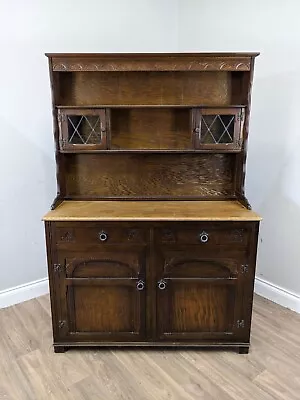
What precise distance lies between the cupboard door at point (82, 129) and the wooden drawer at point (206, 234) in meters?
0.63

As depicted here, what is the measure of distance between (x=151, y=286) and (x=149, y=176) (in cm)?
74

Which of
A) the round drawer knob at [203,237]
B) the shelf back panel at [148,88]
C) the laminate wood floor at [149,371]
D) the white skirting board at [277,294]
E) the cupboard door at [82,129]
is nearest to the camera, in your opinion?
the laminate wood floor at [149,371]

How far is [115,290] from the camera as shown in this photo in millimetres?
1947

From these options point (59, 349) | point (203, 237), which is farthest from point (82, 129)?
point (59, 349)

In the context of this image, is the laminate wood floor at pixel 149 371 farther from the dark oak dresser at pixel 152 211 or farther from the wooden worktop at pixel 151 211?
the wooden worktop at pixel 151 211

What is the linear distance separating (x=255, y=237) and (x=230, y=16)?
1.65 metres

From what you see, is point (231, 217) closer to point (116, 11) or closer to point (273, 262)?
point (273, 262)

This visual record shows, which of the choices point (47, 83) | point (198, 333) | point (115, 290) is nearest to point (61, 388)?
point (115, 290)

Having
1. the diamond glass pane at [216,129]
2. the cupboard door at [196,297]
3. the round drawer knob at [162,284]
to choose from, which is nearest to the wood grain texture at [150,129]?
the diamond glass pane at [216,129]

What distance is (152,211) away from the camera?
6.44 feet

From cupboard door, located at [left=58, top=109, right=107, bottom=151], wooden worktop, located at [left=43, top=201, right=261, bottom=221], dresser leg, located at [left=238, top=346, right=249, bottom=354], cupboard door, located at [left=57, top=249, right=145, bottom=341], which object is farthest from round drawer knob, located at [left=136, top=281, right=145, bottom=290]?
cupboard door, located at [left=58, top=109, right=107, bottom=151]

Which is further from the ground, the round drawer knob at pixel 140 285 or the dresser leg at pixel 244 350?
the round drawer knob at pixel 140 285

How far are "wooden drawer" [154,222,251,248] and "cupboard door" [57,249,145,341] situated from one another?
6.9 inches

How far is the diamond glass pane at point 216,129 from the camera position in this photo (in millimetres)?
2043
